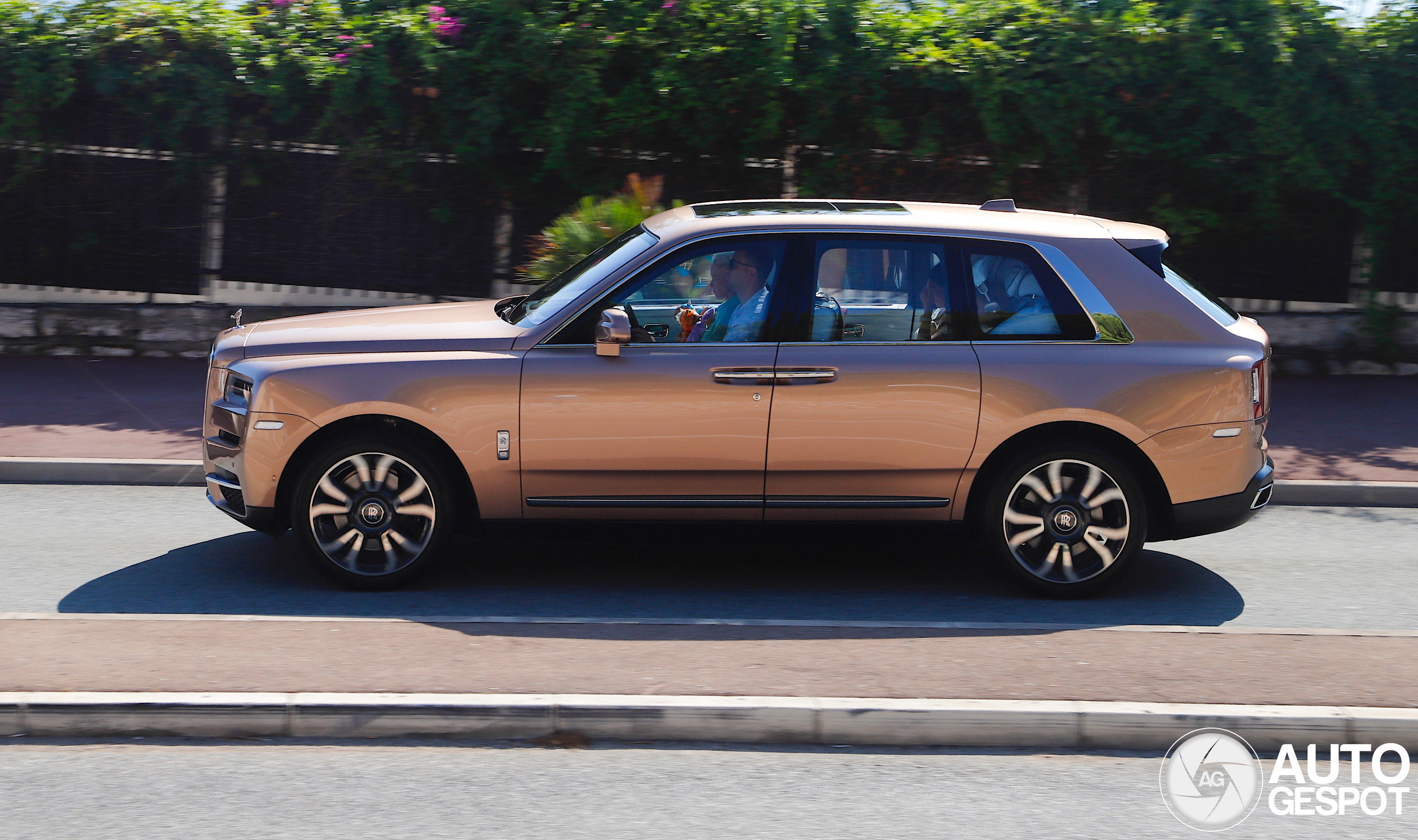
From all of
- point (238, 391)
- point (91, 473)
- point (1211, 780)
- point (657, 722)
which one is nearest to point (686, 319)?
point (238, 391)

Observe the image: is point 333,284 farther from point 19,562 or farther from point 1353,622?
point 1353,622

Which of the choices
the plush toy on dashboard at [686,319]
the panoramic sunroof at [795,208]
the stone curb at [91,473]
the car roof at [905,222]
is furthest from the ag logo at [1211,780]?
the stone curb at [91,473]

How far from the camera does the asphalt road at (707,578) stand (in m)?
6.14

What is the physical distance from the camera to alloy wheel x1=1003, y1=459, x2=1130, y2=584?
6.25 meters

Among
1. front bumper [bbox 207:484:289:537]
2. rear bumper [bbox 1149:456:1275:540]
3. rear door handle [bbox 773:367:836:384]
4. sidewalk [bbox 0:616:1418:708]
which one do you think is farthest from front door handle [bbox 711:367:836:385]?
front bumper [bbox 207:484:289:537]

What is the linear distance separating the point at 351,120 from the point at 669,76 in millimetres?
3254

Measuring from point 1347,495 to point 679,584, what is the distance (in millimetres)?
4747

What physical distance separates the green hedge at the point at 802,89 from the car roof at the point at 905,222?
628 cm

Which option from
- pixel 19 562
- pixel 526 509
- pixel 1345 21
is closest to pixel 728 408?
pixel 526 509

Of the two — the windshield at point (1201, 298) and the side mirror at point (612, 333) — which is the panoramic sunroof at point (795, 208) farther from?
the windshield at point (1201, 298)

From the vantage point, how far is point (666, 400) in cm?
608

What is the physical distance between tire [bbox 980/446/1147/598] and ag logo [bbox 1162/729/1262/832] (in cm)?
172

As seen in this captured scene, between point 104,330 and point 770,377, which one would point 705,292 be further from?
point 104,330

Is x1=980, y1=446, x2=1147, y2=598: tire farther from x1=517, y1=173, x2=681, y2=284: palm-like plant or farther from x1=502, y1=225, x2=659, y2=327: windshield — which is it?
x1=517, y1=173, x2=681, y2=284: palm-like plant
